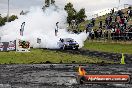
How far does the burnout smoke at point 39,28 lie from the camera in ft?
192

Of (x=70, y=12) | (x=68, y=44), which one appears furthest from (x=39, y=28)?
(x=70, y=12)

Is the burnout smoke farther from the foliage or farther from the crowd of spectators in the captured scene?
the foliage

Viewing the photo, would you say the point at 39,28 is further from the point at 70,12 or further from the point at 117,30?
the point at 70,12

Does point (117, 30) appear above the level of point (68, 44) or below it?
above

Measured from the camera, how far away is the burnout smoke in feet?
192

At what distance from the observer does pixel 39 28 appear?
6419cm

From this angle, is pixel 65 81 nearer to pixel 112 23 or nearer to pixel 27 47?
pixel 27 47

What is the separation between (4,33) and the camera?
6581 cm

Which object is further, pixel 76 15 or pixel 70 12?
pixel 76 15

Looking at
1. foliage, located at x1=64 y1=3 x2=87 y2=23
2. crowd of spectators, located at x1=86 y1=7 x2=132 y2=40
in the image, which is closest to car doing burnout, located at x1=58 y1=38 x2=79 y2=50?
crowd of spectators, located at x1=86 y1=7 x2=132 y2=40

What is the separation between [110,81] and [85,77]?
2.61 ft

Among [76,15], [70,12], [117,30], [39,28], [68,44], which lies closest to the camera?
[117,30]

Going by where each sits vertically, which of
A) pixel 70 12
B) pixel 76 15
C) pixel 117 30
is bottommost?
pixel 117 30

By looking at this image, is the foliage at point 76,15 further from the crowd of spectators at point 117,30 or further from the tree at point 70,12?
the crowd of spectators at point 117,30
